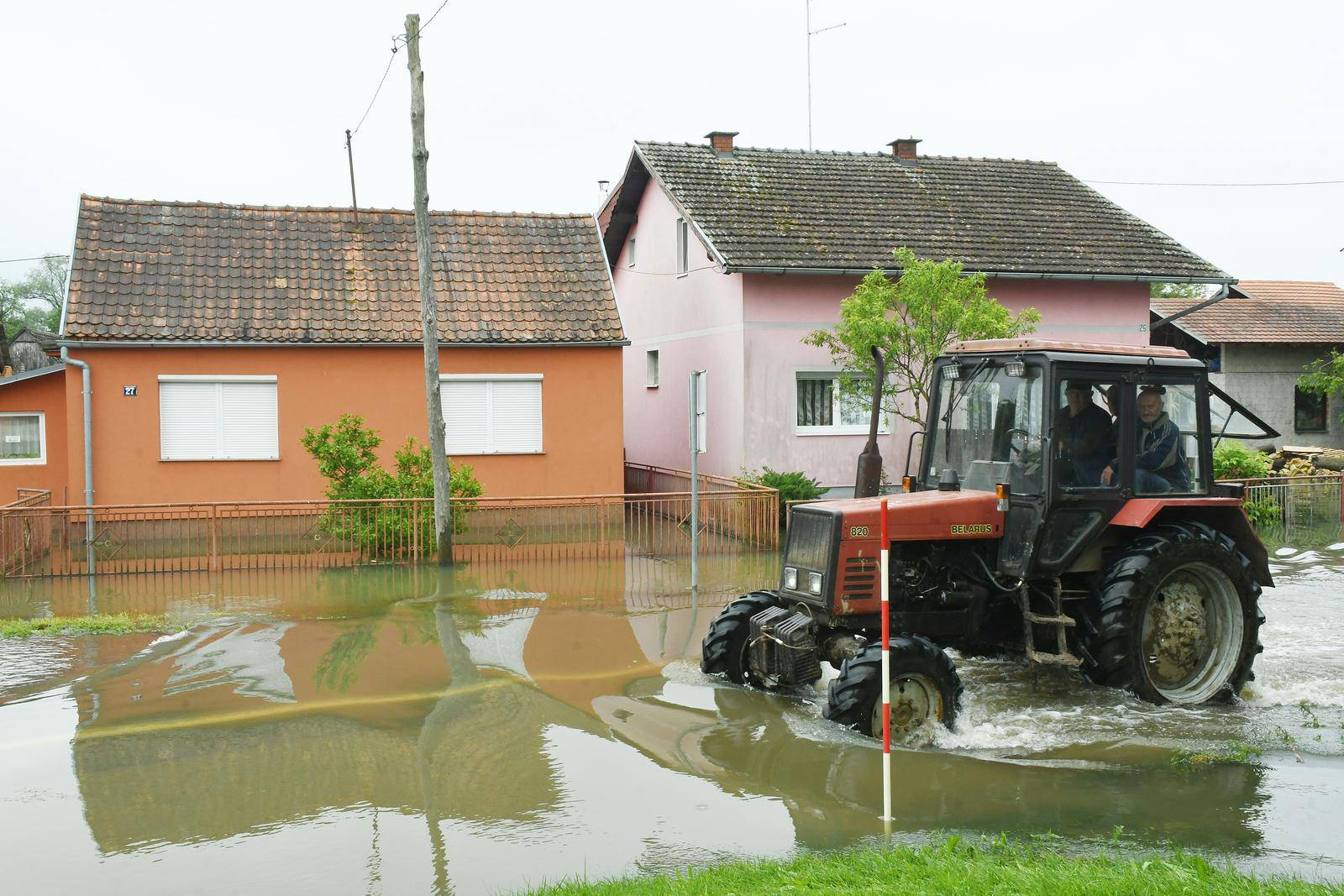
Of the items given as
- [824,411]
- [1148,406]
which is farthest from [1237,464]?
[1148,406]

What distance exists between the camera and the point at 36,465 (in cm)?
2148

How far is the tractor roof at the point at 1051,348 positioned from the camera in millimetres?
8531

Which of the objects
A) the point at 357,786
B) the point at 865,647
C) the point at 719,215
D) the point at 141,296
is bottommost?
the point at 357,786

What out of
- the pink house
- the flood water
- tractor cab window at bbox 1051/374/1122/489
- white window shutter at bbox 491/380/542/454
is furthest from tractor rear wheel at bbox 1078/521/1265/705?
white window shutter at bbox 491/380/542/454

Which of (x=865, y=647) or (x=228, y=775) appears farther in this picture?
(x=865, y=647)

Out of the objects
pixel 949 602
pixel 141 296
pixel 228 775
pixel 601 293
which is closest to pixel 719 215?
pixel 601 293

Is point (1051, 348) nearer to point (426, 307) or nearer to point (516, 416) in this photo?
point (426, 307)

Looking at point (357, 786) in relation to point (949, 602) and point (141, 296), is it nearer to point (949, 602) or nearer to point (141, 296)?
point (949, 602)

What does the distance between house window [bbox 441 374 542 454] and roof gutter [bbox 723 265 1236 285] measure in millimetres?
4065

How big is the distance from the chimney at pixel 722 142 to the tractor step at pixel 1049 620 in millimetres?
17502

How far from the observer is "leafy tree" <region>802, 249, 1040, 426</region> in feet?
58.8

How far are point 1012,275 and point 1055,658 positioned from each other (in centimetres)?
1468

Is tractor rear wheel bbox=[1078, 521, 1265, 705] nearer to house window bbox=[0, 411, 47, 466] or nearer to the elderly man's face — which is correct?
the elderly man's face

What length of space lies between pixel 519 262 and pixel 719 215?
374 centimetres
